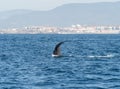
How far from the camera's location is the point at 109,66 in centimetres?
5266

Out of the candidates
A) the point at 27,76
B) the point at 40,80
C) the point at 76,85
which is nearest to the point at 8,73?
the point at 27,76

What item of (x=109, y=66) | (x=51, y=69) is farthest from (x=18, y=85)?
(x=109, y=66)

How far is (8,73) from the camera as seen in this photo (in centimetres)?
4588

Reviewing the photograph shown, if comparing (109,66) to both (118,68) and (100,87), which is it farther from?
(100,87)

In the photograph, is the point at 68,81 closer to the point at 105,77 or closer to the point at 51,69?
the point at 105,77

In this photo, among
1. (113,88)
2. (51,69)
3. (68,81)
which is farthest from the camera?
(51,69)

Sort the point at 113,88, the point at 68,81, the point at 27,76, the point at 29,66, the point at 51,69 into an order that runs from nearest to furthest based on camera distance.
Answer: the point at 113,88
the point at 68,81
the point at 27,76
the point at 51,69
the point at 29,66

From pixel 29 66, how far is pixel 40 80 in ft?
40.0

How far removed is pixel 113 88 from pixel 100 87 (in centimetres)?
89

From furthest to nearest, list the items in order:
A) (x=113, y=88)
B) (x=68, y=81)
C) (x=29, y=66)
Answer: (x=29, y=66)
(x=68, y=81)
(x=113, y=88)

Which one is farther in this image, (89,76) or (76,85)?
(89,76)

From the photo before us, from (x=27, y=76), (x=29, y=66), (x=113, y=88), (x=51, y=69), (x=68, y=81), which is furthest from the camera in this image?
(x=29, y=66)

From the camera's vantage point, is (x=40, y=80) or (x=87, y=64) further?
(x=87, y=64)

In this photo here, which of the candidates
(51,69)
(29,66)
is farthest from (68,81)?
(29,66)
